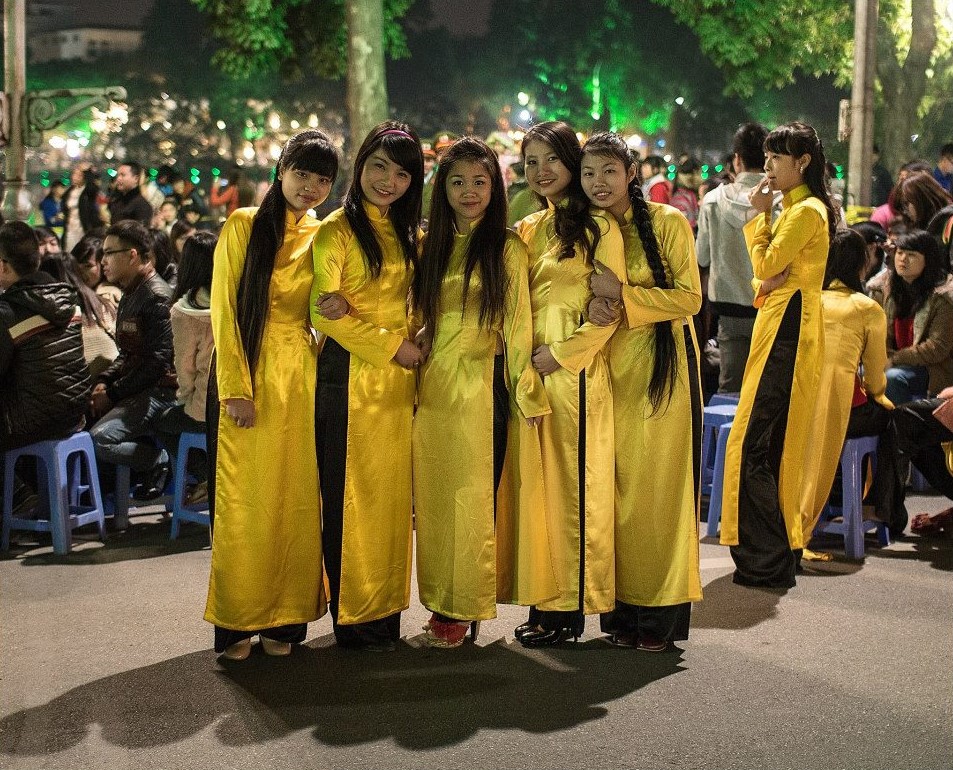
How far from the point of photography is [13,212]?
11.7 metres

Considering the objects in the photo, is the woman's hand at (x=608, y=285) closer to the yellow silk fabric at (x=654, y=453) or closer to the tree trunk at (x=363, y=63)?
the yellow silk fabric at (x=654, y=453)

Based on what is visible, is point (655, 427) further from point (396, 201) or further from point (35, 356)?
point (35, 356)

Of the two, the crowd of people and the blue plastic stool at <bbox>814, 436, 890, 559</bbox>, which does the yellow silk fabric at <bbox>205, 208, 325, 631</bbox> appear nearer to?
the crowd of people

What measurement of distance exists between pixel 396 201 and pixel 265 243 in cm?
52

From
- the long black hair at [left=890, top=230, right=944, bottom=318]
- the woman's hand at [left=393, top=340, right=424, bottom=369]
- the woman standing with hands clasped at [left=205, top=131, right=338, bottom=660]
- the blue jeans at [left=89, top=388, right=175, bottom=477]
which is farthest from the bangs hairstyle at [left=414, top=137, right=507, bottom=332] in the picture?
the long black hair at [left=890, top=230, right=944, bottom=318]

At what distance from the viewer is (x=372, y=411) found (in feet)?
15.6

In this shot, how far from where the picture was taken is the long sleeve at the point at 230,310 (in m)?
4.66

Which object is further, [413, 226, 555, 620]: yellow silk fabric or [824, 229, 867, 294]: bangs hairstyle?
[824, 229, 867, 294]: bangs hairstyle

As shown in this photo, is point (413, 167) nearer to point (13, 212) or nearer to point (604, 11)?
point (13, 212)

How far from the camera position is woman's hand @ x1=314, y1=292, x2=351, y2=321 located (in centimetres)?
462

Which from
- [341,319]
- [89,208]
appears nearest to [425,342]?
[341,319]

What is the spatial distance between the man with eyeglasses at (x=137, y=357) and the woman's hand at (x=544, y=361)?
2852mm

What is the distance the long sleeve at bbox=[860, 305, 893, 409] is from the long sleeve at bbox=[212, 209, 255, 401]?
121 inches

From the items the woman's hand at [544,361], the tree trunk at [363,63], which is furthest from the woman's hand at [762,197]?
the tree trunk at [363,63]
